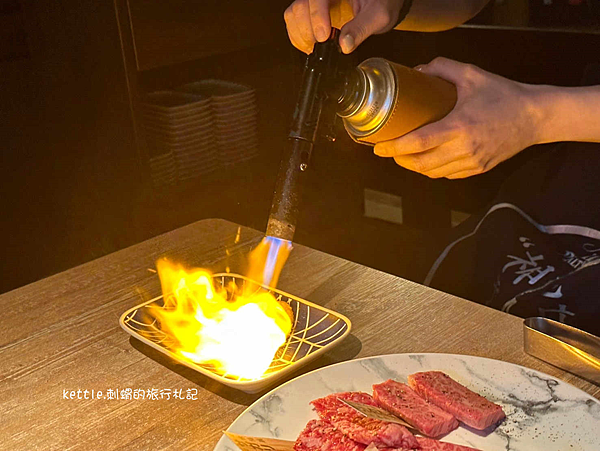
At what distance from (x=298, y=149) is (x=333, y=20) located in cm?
45

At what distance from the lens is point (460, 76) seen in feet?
3.97

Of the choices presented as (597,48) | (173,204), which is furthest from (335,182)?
(597,48)

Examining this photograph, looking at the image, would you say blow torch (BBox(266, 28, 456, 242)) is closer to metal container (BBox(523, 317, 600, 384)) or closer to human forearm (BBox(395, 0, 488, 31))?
metal container (BBox(523, 317, 600, 384))

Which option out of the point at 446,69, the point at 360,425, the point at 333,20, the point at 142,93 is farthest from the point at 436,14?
the point at 360,425

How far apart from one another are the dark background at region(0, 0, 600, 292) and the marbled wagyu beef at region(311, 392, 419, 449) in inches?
41.5

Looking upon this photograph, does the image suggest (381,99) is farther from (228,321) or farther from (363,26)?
(228,321)

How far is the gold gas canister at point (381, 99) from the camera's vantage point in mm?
999

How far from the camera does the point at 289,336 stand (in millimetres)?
1065

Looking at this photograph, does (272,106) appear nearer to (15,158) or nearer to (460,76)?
(15,158)

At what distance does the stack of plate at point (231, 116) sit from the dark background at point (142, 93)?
0.06m

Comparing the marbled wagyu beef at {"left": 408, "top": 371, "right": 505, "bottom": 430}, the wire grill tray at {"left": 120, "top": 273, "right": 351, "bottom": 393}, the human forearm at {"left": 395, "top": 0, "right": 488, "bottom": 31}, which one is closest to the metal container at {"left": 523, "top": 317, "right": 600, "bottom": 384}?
the marbled wagyu beef at {"left": 408, "top": 371, "right": 505, "bottom": 430}

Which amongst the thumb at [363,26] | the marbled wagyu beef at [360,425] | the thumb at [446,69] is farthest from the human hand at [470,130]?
the marbled wagyu beef at [360,425]

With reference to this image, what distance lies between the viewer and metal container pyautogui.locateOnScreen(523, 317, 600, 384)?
930 millimetres

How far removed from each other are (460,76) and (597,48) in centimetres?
124
